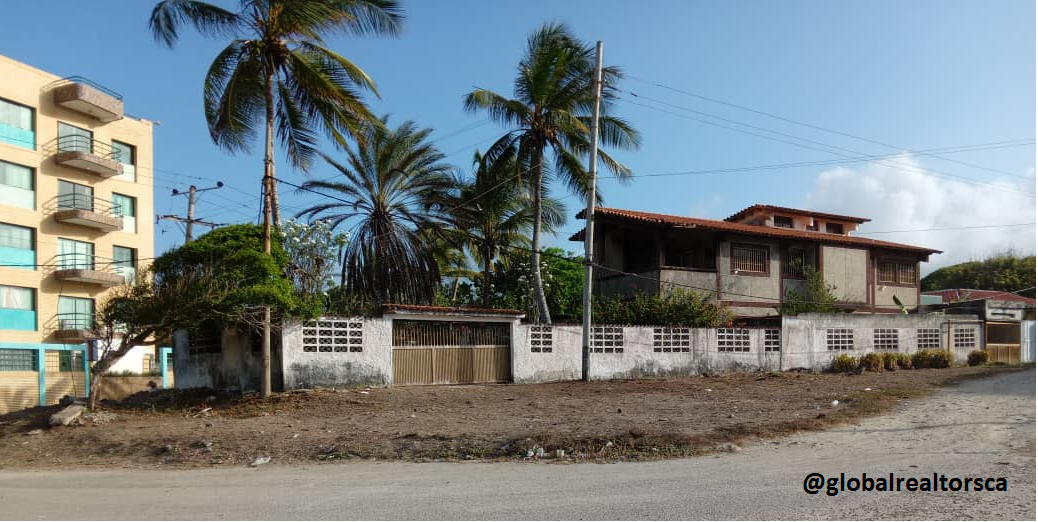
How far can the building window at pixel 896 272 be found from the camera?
118 feet

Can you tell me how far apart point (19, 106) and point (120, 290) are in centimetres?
1994

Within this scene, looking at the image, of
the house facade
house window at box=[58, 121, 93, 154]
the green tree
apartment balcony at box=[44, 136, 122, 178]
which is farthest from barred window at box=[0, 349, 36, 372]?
the green tree

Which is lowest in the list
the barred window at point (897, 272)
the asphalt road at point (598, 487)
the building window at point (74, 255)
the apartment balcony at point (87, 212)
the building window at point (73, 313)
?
the asphalt road at point (598, 487)

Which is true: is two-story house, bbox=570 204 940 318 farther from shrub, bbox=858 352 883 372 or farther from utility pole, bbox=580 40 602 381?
utility pole, bbox=580 40 602 381

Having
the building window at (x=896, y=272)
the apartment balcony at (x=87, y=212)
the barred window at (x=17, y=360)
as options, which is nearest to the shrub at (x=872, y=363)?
the building window at (x=896, y=272)

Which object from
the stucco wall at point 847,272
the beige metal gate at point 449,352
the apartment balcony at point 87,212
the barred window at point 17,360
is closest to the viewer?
the beige metal gate at point 449,352

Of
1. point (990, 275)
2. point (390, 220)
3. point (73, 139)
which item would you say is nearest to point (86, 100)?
point (73, 139)

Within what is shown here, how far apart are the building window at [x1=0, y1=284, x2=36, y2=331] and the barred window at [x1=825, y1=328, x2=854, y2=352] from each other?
31.6 m

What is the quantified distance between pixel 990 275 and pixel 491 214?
48.9 meters

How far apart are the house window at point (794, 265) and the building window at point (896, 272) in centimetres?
470

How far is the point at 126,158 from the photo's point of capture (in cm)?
4028

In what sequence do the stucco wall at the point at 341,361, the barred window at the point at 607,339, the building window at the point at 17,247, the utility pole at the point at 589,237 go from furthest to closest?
1. the building window at the point at 17,247
2. the barred window at the point at 607,339
3. the utility pole at the point at 589,237
4. the stucco wall at the point at 341,361

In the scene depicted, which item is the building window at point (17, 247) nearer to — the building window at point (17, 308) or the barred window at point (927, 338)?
the building window at point (17, 308)

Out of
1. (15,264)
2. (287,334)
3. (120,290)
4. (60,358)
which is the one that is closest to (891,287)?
(287,334)
